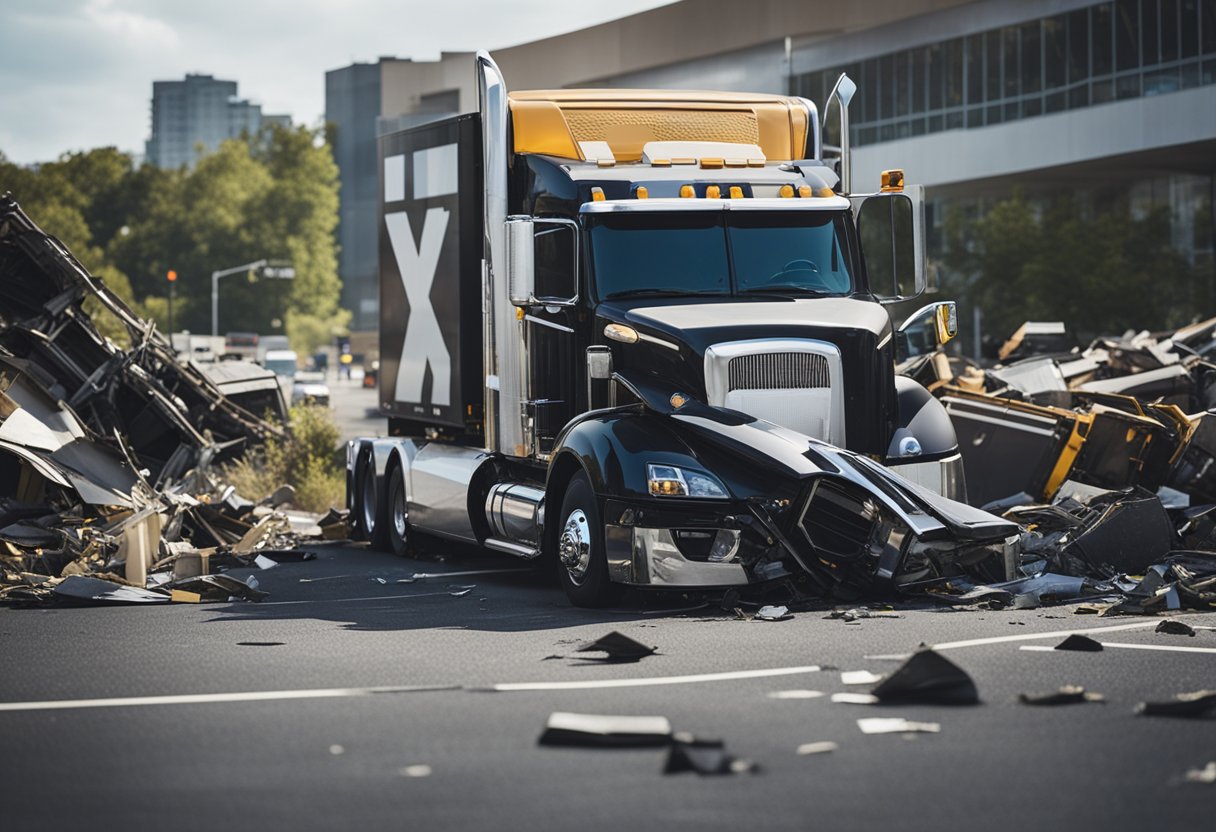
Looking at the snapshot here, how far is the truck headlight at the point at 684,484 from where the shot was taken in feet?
39.3

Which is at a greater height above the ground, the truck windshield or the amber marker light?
the truck windshield

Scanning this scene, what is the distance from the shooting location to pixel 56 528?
16719 mm

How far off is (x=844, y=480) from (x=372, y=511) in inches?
308

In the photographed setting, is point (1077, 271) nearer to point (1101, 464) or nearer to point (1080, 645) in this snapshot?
point (1101, 464)

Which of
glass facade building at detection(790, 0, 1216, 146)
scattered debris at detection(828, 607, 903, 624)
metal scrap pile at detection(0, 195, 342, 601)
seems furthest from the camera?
glass facade building at detection(790, 0, 1216, 146)

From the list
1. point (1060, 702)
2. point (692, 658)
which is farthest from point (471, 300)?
point (1060, 702)

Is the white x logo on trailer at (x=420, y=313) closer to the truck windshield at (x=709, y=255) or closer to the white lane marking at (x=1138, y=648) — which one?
the truck windshield at (x=709, y=255)

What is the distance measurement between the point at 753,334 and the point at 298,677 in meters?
4.63

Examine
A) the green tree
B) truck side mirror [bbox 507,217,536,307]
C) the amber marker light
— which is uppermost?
the green tree

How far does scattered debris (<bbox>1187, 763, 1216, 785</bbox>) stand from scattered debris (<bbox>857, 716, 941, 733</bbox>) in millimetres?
1110

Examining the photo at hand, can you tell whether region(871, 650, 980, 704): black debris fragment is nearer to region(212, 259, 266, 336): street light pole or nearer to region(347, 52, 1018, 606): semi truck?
region(347, 52, 1018, 606): semi truck

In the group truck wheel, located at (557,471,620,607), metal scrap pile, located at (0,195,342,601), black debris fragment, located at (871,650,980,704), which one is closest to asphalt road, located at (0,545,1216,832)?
black debris fragment, located at (871,650,980,704)

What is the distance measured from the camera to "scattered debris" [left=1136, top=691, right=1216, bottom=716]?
785 cm

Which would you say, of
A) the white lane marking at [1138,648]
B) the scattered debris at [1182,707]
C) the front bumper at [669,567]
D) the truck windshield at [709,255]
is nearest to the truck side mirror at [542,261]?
the truck windshield at [709,255]
